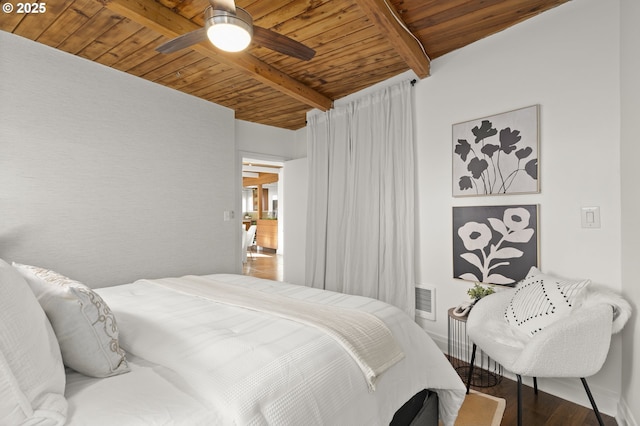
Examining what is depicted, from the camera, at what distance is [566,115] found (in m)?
2.22

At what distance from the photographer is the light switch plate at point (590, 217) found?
207 centimetres

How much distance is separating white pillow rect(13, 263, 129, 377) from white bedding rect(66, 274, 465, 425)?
50mm

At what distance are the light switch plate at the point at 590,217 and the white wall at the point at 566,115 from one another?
0.03 meters

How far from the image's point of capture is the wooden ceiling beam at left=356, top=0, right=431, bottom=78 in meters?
→ 2.07

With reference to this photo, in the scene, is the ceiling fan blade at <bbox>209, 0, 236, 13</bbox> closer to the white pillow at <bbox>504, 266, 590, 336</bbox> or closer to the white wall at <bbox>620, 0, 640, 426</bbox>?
the white wall at <bbox>620, 0, 640, 426</bbox>

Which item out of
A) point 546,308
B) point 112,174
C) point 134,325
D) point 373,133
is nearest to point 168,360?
point 134,325

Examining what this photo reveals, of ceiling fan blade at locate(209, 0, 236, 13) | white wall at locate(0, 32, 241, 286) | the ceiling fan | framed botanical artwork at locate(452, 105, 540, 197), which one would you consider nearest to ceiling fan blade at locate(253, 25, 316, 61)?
the ceiling fan

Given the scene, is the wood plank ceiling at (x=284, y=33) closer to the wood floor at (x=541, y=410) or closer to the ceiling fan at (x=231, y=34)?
the ceiling fan at (x=231, y=34)

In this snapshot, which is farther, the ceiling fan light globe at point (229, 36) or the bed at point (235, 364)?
the ceiling fan light globe at point (229, 36)

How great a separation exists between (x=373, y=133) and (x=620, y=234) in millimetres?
2188

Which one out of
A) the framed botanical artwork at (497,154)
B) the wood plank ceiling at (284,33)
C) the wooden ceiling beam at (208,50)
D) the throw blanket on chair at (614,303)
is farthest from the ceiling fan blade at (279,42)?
the throw blanket on chair at (614,303)

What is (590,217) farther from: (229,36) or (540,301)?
(229,36)

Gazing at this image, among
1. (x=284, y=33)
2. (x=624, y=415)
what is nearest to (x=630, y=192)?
(x=624, y=415)

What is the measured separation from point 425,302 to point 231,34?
2.67 m
